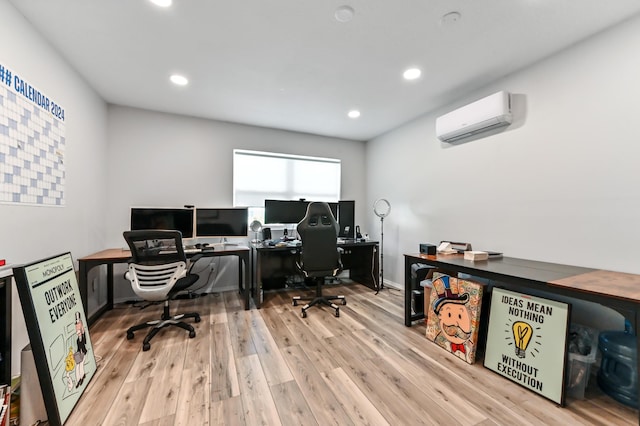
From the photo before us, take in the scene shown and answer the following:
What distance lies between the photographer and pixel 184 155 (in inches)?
141

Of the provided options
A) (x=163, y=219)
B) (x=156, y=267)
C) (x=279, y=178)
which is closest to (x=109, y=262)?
(x=156, y=267)

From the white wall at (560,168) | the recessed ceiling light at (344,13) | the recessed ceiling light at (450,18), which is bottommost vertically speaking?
the white wall at (560,168)

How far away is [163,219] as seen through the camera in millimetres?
3072

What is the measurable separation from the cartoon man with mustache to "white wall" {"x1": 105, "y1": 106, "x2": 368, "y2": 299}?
288cm

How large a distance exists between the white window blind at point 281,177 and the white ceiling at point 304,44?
1.03 metres

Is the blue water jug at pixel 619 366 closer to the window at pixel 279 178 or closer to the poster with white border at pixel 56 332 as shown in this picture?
the poster with white border at pixel 56 332

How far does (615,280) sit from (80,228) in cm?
447

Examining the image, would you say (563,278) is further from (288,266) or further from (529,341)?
(288,266)

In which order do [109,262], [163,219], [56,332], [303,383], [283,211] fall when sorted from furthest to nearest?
[283,211] → [163,219] → [109,262] → [303,383] → [56,332]

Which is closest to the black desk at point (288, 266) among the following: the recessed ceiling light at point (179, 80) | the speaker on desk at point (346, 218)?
the speaker on desk at point (346, 218)

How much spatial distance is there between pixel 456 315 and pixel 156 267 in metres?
2.70

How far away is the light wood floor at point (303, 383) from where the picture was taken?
1.44m

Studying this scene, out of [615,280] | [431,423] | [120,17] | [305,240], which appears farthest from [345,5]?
[431,423]

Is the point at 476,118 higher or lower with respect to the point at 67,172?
higher
